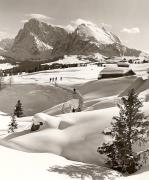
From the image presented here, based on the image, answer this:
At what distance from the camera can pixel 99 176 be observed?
21688 millimetres

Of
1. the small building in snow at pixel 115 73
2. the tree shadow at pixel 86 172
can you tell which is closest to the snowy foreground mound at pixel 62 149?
the tree shadow at pixel 86 172

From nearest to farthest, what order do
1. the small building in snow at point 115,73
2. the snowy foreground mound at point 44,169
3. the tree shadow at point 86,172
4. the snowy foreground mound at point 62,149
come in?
1. the snowy foreground mound at point 44,169
2. the snowy foreground mound at point 62,149
3. the tree shadow at point 86,172
4. the small building in snow at point 115,73

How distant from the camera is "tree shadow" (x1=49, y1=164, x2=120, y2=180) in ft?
70.5

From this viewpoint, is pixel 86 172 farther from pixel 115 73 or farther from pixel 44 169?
pixel 115 73

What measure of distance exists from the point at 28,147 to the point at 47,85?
93.1m

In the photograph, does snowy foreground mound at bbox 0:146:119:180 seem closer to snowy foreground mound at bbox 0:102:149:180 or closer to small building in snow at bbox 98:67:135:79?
snowy foreground mound at bbox 0:102:149:180

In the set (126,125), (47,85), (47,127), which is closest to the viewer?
(126,125)

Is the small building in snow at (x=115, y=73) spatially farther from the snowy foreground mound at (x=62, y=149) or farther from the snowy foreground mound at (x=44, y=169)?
the snowy foreground mound at (x=44, y=169)

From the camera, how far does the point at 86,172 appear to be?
74.0 ft

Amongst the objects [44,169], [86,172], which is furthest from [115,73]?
[44,169]

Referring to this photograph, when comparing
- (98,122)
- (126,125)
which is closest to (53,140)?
(98,122)

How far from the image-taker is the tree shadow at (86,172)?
2148cm

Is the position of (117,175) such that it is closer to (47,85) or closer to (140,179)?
(140,179)

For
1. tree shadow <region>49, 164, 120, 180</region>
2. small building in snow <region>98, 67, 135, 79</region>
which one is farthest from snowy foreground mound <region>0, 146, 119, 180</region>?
small building in snow <region>98, 67, 135, 79</region>
